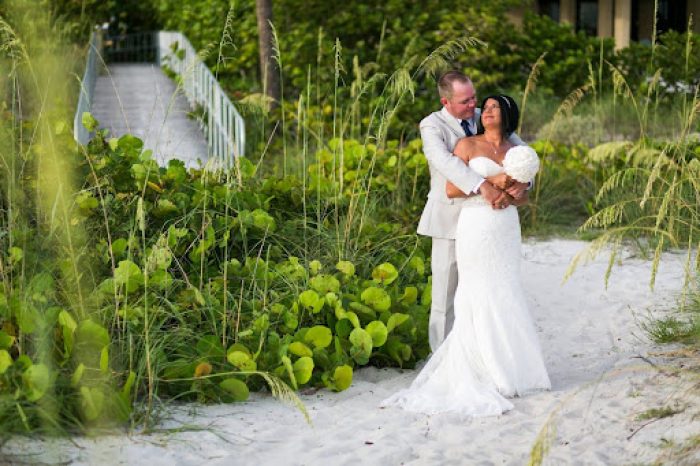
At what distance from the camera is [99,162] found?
6.55 m

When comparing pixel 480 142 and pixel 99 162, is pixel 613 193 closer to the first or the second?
pixel 480 142

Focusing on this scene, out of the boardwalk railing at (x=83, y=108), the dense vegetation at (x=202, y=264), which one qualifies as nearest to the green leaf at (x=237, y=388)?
the dense vegetation at (x=202, y=264)

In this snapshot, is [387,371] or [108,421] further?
[387,371]

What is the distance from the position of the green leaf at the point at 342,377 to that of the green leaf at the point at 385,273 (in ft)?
3.15

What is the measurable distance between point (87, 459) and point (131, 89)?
1078 cm

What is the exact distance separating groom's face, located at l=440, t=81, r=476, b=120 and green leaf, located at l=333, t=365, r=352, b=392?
1536 millimetres

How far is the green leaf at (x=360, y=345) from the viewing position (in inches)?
225

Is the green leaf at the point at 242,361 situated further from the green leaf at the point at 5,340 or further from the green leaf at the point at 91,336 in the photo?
the green leaf at the point at 5,340

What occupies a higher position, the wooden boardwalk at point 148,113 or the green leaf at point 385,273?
the wooden boardwalk at point 148,113

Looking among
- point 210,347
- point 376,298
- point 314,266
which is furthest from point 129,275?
point 376,298

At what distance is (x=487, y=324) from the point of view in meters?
5.46

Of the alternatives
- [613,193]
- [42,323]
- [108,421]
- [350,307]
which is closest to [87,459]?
[108,421]

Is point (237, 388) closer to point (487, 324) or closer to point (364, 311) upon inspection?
point (364, 311)

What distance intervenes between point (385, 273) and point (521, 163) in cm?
130
